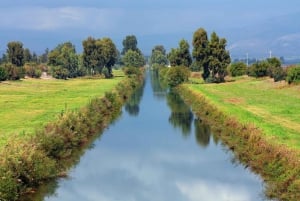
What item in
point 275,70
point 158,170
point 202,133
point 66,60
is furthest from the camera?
point 66,60

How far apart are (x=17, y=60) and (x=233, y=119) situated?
84098mm

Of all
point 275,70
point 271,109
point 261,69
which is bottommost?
point 271,109

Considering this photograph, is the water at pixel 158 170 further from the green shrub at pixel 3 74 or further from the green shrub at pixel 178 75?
the green shrub at pixel 3 74

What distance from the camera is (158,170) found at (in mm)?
27016

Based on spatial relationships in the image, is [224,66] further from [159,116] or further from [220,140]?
→ [220,140]

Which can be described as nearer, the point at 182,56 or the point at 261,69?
the point at 261,69

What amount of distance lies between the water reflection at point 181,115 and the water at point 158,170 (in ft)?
0.77

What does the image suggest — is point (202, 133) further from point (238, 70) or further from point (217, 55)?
point (238, 70)

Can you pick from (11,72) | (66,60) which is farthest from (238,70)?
(11,72)

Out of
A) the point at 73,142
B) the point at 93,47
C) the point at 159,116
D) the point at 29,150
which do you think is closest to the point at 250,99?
the point at 159,116

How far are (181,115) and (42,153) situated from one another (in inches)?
1005

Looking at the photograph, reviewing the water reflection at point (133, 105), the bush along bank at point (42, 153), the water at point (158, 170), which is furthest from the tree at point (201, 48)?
the bush along bank at point (42, 153)

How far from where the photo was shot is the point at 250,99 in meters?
49.8

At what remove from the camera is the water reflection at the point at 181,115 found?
4066 centimetres
